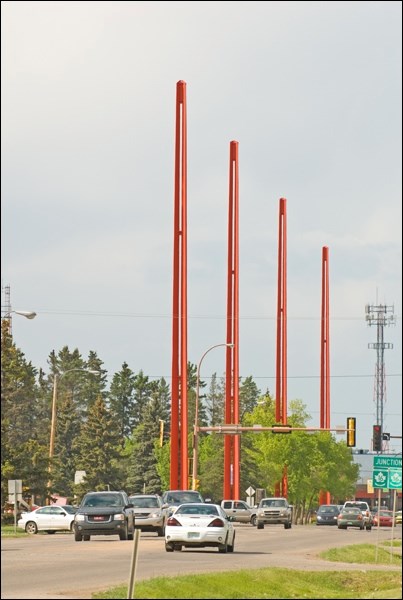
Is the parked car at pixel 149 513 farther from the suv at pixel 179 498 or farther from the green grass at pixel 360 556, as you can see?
the green grass at pixel 360 556

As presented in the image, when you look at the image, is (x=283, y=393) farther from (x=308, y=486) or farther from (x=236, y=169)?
(x=308, y=486)

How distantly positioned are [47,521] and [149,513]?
36.3 feet

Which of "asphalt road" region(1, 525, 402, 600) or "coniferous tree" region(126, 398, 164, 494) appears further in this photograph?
"coniferous tree" region(126, 398, 164, 494)

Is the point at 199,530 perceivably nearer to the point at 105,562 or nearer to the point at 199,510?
the point at 199,510

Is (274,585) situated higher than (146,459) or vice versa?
(274,585)

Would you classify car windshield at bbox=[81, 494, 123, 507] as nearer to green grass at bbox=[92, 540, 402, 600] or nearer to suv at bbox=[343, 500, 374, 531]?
green grass at bbox=[92, 540, 402, 600]

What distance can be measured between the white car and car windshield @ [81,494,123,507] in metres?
5.33

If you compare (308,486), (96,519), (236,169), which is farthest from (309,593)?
(308,486)

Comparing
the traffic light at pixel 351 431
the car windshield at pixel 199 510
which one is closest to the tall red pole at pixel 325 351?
the traffic light at pixel 351 431

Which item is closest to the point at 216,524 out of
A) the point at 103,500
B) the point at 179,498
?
the point at 103,500

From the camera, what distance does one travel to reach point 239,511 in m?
87.1

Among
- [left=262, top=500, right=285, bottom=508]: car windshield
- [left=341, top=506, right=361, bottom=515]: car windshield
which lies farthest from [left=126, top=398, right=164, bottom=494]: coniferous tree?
[left=262, top=500, right=285, bottom=508]: car windshield

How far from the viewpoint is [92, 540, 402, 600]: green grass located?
79.7 feet

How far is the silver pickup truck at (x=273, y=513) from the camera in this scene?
80.8 meters
